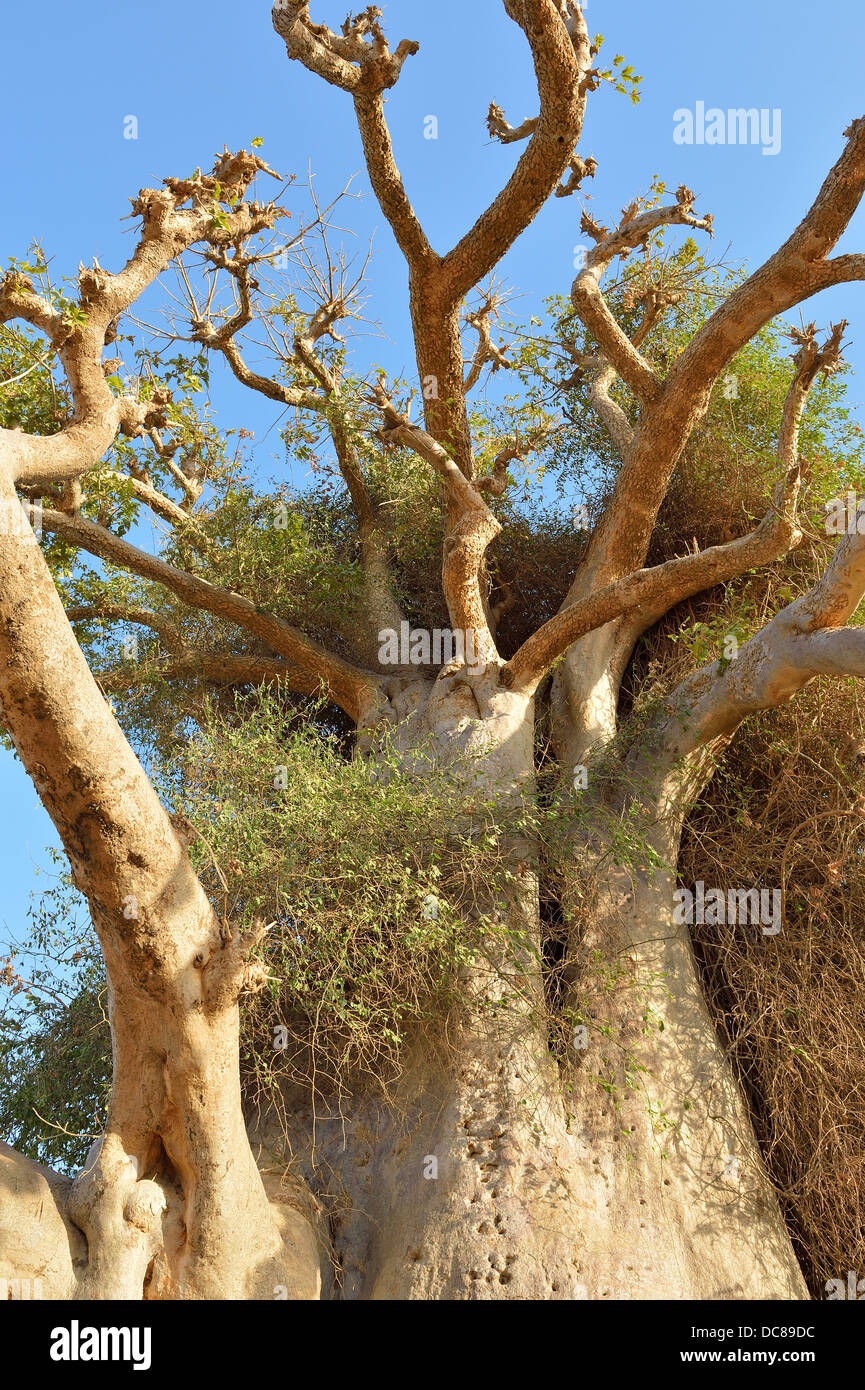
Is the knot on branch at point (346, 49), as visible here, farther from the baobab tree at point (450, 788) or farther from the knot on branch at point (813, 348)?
the knot on branch at point (813, 348)

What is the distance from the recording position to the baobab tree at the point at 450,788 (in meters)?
4.71

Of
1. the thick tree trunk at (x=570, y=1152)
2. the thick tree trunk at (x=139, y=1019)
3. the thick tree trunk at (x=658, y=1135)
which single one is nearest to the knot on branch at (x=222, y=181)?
the thick tree trunk at (x=139, y=1019)

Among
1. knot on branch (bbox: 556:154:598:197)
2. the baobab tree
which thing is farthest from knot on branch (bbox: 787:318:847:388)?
knot on branch (bbox: 556:154:598:197)

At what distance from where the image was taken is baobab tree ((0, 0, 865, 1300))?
4.71m

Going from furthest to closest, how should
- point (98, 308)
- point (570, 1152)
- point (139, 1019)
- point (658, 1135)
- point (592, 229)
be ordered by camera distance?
1. point (592, 229)
2. point (658, 1135)
3. point (570, 1152)
4. point (98, 308)
5. point (139, 1019)

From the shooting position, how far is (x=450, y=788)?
668cm

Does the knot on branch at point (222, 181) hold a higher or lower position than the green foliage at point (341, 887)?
higher

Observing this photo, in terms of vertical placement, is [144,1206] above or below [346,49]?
below

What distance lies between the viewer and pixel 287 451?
34.0 ft

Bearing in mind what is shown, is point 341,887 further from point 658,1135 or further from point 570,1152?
point 658,1135

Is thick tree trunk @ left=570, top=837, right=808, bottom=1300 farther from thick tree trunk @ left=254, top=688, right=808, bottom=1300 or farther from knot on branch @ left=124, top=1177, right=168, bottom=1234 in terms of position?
knot on branch @ left=124, top=1177, right=168, bottom=1234

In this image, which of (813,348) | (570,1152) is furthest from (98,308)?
(570,1152)

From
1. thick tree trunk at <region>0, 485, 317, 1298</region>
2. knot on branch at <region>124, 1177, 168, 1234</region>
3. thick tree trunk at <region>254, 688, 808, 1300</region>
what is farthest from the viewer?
thick tree trunk at <region>254, 688, 808, 1300</region>

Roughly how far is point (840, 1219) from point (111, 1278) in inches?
175
